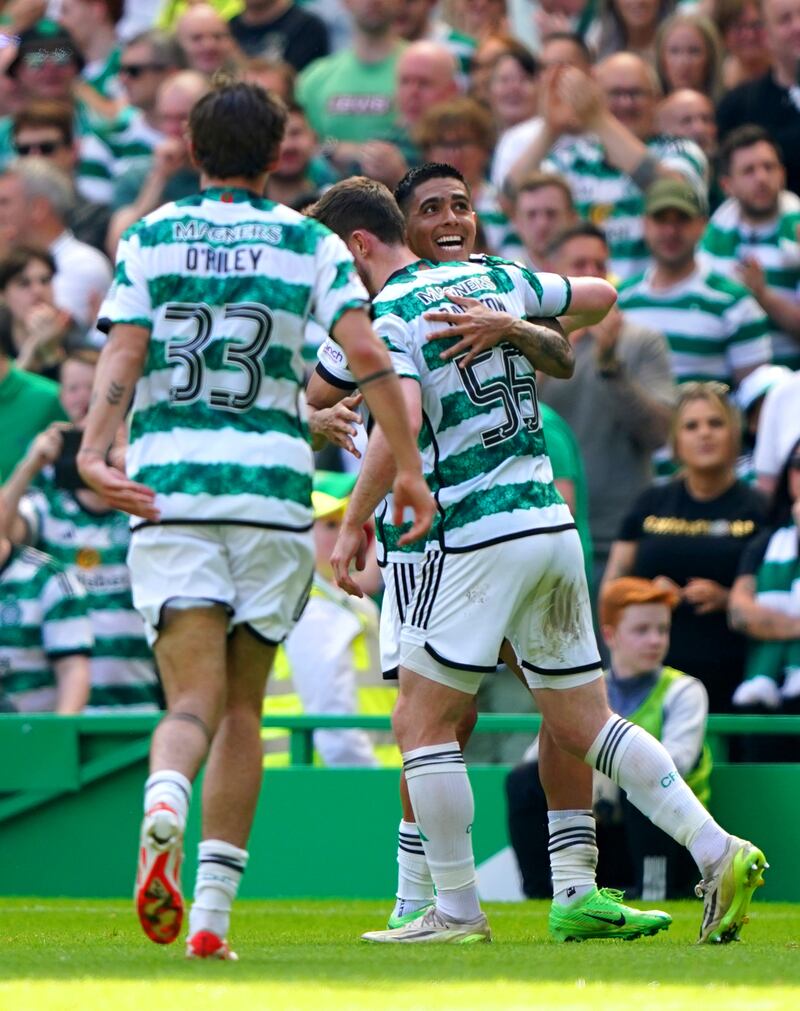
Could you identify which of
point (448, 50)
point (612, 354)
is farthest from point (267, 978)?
point (448, 50)

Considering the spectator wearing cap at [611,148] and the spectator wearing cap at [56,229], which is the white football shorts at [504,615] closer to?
the spectator wearing cap at [611,148]

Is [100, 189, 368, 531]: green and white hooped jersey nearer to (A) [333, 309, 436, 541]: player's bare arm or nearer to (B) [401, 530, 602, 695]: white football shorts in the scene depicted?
(A) [333, 309, 436, 541]: player's bare arm

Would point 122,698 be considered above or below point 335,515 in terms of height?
below

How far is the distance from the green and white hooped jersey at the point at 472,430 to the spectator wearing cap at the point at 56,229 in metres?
7.22

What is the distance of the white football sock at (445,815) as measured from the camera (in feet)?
21.0

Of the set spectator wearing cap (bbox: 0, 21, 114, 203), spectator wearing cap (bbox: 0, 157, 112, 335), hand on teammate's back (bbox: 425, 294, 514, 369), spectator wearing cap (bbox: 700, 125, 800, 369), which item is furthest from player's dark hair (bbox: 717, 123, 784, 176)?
hand on teammate's back (bbox: 425, 294, 514, 369)

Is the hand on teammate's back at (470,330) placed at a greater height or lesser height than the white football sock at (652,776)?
greater

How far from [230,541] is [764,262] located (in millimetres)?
7198

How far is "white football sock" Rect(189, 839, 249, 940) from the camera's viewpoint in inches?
220

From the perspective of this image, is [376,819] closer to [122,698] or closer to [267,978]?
[122,698]

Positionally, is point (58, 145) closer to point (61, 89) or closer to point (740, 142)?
point (61, 89)

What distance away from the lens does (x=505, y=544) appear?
6367 mm

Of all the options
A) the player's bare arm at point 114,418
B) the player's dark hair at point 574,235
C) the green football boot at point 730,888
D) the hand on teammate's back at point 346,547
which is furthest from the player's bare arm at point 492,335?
the player's dark hair at point 574,235

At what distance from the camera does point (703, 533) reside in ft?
34.2
